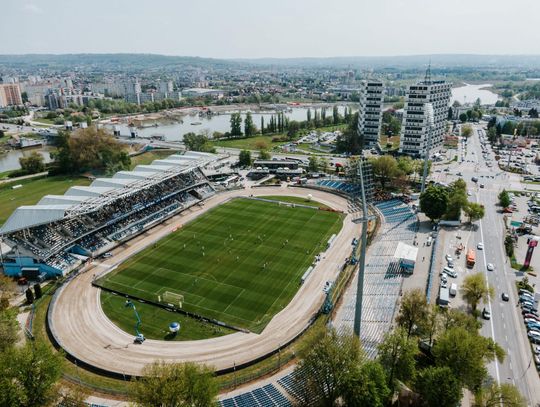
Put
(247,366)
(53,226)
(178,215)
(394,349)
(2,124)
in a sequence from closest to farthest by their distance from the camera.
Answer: (394,349), (247,366), (53,226), (178,215), (2,124)

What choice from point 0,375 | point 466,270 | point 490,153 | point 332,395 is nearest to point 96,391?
point 0,375

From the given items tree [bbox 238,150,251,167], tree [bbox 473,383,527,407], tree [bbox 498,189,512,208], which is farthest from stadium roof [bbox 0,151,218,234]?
tree [bbox 498,189,512,208]

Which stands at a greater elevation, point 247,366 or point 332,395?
point 332,395

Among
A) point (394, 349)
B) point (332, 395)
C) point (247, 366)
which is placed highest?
point (394, 349)

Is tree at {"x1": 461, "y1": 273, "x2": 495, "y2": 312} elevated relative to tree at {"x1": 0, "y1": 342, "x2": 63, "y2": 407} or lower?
lower

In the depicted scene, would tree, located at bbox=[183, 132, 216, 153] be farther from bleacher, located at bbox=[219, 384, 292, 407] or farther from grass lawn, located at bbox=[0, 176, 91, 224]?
bleacher, located at bbox=[219, 384, 292, 407]

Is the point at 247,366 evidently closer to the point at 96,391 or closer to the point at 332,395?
the point at 332,395

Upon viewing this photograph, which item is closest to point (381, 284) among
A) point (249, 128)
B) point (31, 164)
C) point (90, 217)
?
point (90, 217)
